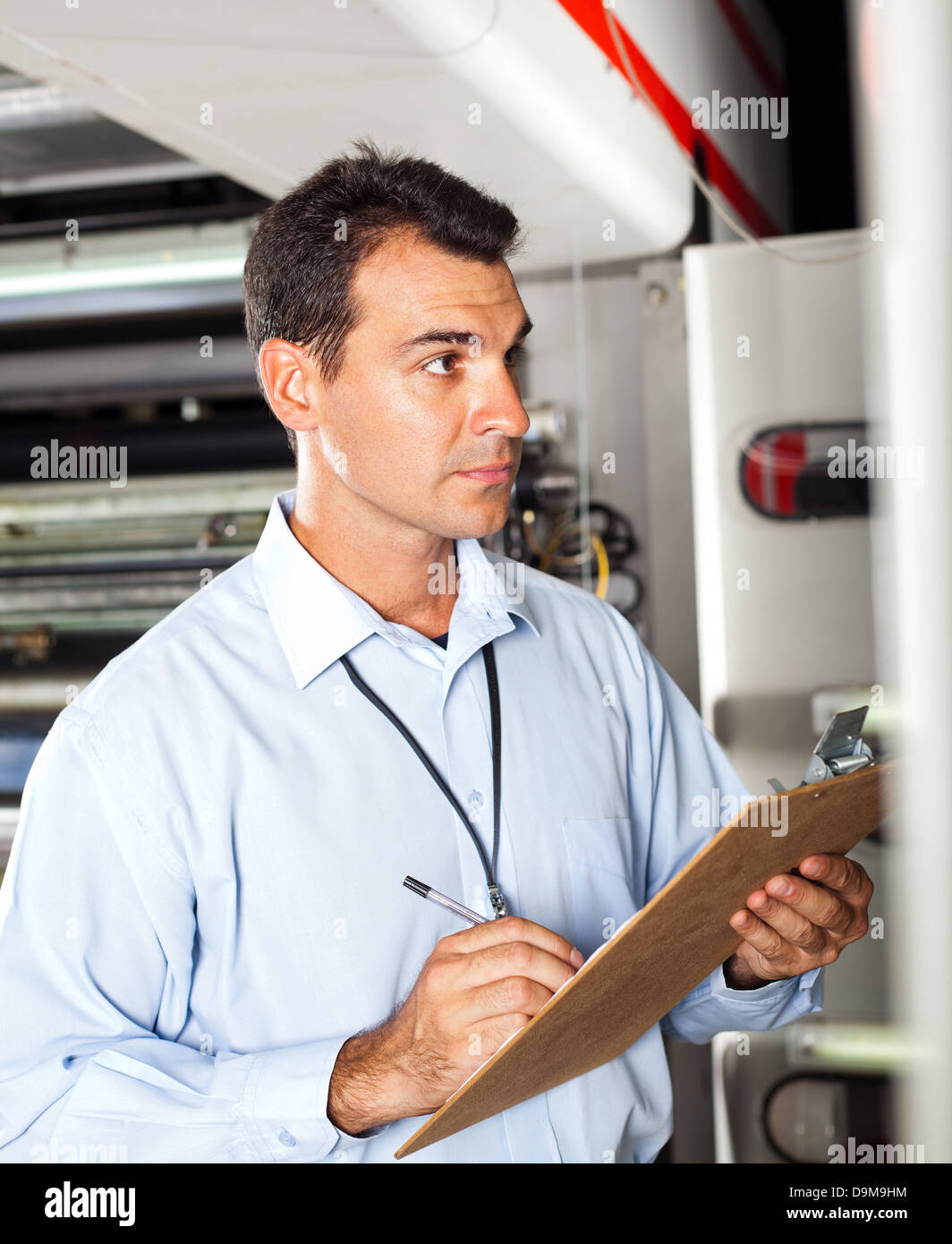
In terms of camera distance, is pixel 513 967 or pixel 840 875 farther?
pixel 840 875

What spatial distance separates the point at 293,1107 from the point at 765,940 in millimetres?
413

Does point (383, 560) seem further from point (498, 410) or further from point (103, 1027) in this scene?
point (103, 1027)

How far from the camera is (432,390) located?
3.50 feet

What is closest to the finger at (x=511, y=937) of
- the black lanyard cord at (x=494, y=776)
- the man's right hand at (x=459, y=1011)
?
the man's right hand at (x=459, y=1011)

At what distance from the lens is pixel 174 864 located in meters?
0.96

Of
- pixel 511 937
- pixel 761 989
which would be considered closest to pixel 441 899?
pixel 511 937

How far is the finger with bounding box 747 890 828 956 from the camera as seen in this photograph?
3.02ft

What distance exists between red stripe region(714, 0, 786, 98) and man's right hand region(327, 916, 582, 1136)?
1.87m

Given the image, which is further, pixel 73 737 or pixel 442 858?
pixel 442 858

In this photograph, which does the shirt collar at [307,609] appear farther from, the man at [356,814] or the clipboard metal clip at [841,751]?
the clipboard metal clip at [841,751]

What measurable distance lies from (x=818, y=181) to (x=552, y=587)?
224cm

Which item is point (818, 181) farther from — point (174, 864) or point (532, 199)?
point (174, 864)
